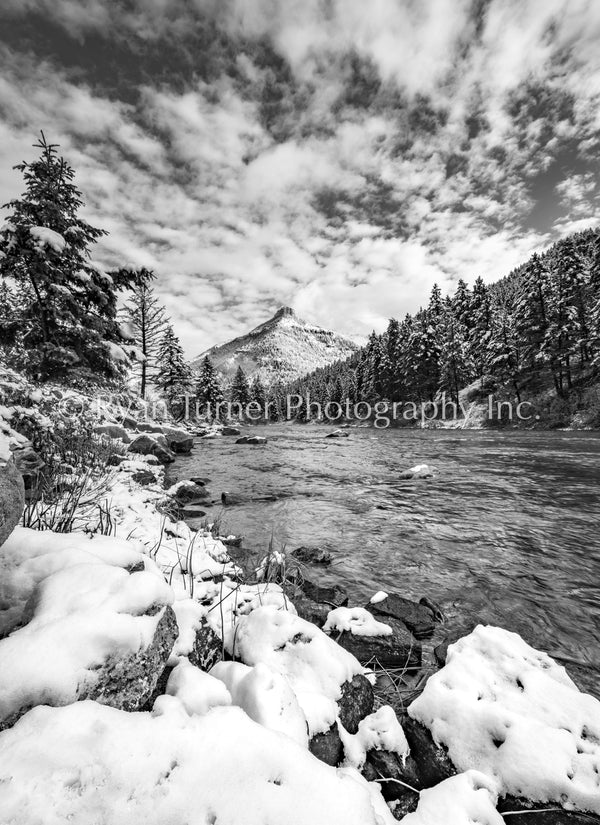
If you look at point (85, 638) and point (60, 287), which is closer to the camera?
point (85, 638)

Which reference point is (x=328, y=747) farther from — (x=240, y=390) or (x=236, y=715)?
(x=240, y=390)

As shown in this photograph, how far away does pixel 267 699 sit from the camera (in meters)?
2.02

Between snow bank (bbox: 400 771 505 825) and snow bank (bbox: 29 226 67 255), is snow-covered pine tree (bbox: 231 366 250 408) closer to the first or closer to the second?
snow bank (bbox: 29 226 67 255)

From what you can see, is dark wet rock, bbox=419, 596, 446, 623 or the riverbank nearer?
the riverbank

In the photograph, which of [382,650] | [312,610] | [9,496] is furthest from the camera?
[312,610]

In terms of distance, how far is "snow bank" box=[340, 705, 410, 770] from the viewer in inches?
86.6

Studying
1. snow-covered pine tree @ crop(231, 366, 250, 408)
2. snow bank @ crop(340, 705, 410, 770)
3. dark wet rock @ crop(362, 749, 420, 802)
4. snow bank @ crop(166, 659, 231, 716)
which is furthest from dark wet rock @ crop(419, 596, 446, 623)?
snow-covered pine tree @ crop(231, 366, 250, 408)

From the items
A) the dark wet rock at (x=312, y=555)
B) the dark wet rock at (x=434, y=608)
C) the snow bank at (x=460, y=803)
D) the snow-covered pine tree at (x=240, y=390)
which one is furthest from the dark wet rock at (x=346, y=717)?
the snow-covered pine tree at (x=240, y=390)

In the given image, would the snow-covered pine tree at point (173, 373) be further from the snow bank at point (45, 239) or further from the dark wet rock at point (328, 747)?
the dark wet rock at point (328, 747)

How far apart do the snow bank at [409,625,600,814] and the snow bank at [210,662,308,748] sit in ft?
3.37

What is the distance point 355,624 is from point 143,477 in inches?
306

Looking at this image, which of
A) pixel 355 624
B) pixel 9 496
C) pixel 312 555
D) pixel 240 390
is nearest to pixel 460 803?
pixel 355 624

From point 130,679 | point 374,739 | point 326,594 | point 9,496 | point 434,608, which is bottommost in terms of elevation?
point 434,608

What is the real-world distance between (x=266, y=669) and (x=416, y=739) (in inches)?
46.3
